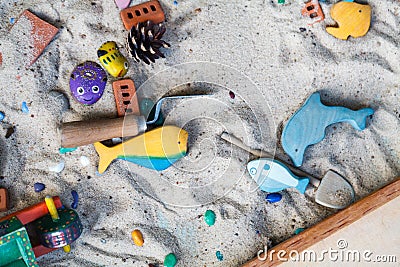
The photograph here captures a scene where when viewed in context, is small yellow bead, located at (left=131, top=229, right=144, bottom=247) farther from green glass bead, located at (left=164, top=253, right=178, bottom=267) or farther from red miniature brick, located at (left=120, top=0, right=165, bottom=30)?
red miniature brick, located at (left=120, top=0, right=165, bottom=30)

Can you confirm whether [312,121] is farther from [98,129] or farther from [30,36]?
[30,36]

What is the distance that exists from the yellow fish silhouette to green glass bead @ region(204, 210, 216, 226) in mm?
578

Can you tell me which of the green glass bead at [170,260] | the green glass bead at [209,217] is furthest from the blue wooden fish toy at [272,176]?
the green glass bead at [170,260]

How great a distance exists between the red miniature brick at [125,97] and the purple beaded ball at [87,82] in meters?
0.04

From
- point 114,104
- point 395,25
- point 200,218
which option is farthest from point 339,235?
point 114,104

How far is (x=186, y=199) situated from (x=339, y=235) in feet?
1.40

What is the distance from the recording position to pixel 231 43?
1.49 m

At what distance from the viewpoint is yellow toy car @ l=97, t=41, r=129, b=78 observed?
56.8 inches

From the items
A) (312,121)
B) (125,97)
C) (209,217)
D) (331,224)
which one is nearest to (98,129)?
(125,97)

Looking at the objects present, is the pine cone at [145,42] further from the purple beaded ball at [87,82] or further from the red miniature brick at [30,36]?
the red miniature brick at [30,36]

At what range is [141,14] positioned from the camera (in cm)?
146

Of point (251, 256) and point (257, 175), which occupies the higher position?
point (257, 175)

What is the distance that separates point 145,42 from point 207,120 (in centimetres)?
27

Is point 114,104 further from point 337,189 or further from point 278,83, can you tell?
point 337,189
